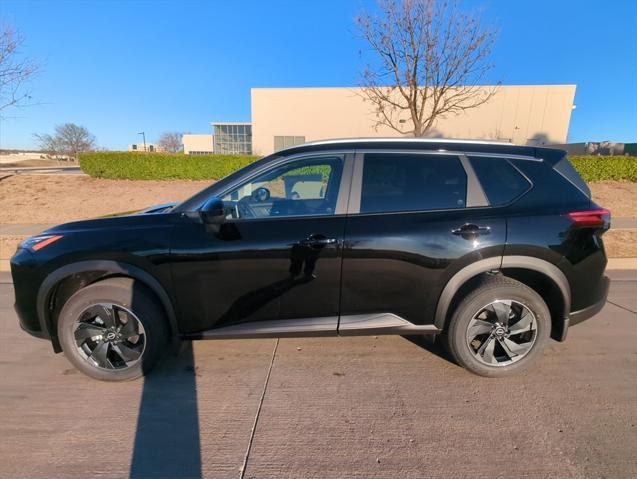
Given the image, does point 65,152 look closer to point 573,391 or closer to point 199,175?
point 199,175

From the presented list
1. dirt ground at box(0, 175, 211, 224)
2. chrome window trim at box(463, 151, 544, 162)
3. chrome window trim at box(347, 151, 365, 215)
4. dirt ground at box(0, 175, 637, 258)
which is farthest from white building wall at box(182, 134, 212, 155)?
chrome window trim at box(463, 151, 544, 162)

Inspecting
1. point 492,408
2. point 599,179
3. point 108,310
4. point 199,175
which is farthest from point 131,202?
point 599,179

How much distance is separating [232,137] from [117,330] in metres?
46.1

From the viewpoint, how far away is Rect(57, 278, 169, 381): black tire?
2613 mm

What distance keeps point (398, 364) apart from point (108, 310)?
2422 mm

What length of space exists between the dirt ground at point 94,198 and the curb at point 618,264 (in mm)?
297

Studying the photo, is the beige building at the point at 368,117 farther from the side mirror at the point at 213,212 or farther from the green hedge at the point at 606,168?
the side mirror at the point at 213,212

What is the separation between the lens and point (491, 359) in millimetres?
2797

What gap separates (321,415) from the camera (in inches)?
93.4

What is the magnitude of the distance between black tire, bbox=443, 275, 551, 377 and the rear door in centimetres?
25

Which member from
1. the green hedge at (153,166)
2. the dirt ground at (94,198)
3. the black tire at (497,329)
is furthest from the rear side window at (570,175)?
the green hedge at (153,166)

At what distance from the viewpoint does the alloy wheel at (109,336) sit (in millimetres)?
2660

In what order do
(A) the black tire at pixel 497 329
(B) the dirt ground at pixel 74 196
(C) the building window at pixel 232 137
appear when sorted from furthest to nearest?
(C) the building window at pixel 232 137 < (B) the dirt ground at pixel 74 196 < (A) the black tire at pixel 497 329

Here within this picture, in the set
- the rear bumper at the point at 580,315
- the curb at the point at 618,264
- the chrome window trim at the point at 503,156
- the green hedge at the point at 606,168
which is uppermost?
the green hedge at the point at 606,168
